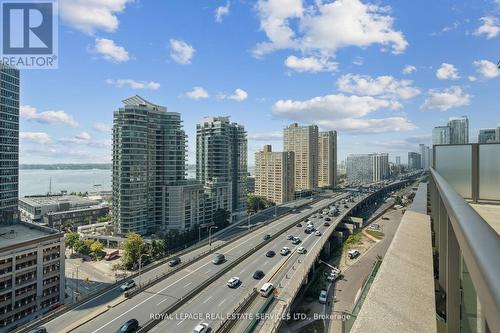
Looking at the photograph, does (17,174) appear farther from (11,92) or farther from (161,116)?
(161,116)

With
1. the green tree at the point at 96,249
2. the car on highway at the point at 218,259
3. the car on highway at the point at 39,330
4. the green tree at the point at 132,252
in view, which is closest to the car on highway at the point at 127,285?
the car on highway at the point at 39,330

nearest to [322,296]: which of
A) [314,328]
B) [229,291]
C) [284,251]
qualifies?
[314,328]

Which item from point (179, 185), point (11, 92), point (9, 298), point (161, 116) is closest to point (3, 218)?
point (9, 298)

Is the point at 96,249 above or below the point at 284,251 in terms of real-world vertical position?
below

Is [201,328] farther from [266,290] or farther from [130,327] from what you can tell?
[266,290]

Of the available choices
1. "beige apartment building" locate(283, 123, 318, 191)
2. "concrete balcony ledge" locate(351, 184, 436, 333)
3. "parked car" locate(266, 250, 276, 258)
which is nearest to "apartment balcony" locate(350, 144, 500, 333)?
"concrete balcony ledge" locate(351, 184, 436, 333)

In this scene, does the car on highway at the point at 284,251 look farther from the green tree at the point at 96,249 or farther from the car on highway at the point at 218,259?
the green tree at the point at 96,249

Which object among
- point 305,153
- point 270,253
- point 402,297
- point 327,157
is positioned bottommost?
point 270,253

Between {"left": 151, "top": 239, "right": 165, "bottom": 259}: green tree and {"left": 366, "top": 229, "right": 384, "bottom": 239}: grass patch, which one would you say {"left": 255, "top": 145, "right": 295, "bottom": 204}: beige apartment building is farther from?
{"left": 151, "top": 239, "right": 165, "bottom": 259}: green tree
